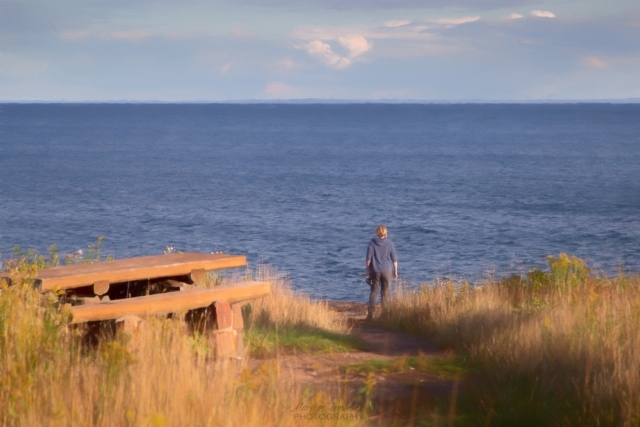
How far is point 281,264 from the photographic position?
103 feet

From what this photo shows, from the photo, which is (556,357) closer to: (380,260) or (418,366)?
(418,366)

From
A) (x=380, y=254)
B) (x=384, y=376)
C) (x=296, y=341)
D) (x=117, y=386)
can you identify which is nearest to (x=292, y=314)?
(x=296, y=341)

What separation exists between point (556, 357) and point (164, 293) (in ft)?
12.2

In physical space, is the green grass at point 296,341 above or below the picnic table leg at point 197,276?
below

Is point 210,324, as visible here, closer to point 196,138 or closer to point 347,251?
point 347,251

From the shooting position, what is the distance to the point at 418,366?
327 inches

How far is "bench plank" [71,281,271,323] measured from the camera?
24.0 feet

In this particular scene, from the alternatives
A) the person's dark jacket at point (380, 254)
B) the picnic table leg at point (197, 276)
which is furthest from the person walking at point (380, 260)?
the picnic table leg at point (197, 276)

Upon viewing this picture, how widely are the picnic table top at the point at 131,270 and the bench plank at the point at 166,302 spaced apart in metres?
0.32

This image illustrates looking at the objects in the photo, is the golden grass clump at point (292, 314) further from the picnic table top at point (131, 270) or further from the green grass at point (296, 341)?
the picnic table top at point (131, 270)

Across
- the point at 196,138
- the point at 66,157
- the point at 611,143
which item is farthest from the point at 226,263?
the point at 196,138

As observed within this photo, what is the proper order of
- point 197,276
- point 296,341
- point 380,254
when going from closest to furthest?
point 197,276 < point 296,341 < point 380,254

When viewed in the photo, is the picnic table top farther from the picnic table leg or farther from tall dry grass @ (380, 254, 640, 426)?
tall dry grass @ (380, 254, 640, 426)

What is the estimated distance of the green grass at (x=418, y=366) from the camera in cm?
796
